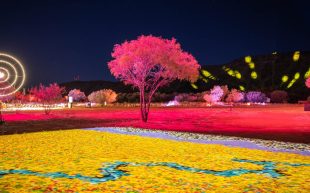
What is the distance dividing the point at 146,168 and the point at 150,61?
84.4 feet

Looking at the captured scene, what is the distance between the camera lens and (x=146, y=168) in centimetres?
1481

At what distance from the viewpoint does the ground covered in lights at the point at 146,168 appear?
38.5 feet

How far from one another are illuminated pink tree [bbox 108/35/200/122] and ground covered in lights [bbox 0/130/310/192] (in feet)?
58.7

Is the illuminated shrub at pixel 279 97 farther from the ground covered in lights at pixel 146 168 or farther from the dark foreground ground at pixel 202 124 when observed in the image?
the ground covered in lights at pixel 146 168

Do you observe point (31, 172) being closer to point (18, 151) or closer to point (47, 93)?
point (18, 151)

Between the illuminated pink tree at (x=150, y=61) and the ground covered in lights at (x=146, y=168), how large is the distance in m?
17.9

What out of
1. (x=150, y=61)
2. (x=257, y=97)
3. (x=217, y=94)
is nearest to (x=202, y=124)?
(x=150, y=61)

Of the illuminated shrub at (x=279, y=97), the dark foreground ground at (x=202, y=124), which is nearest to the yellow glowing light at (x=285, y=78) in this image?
the illuminated shrub at (x=279, y=97)

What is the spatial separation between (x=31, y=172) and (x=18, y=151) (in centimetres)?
599

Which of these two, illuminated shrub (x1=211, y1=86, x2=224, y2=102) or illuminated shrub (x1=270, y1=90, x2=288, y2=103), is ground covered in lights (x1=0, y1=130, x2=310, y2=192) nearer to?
illuminated shrub (x1=211, y1=86, x2=224, y2=102)

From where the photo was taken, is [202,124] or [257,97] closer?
[202,124]

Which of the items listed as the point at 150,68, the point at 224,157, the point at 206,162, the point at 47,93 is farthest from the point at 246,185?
the point at 47,93

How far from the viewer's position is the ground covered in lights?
1174 centimetres

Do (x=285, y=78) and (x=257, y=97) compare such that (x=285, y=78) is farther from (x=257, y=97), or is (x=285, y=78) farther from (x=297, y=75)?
(x=257, y=97)
